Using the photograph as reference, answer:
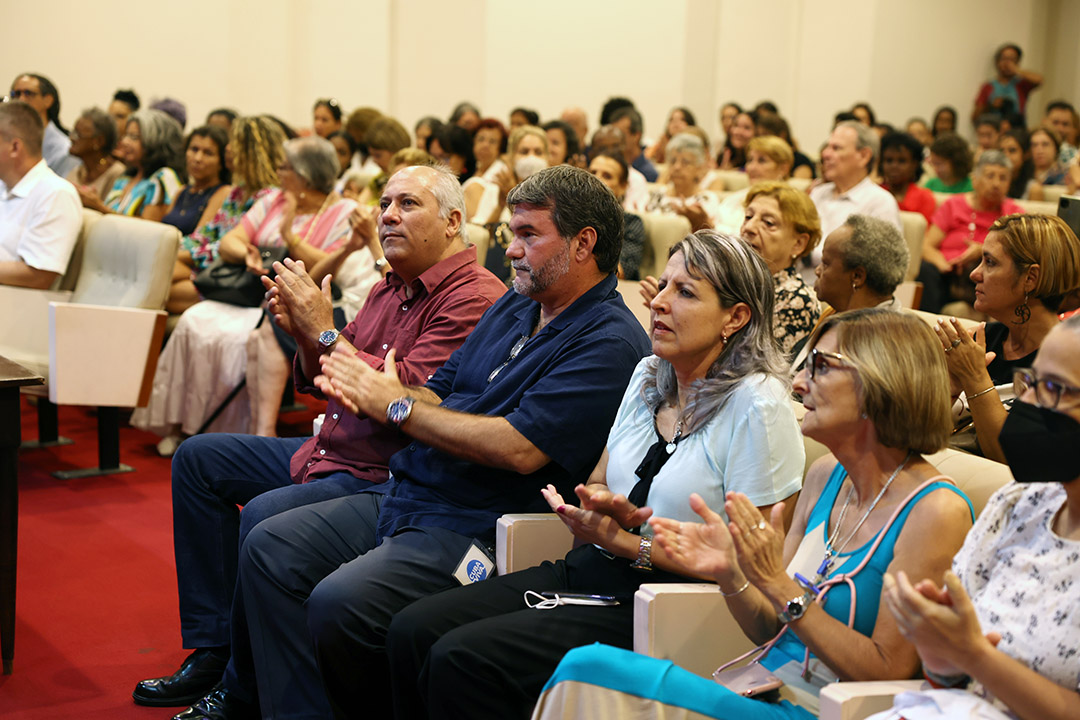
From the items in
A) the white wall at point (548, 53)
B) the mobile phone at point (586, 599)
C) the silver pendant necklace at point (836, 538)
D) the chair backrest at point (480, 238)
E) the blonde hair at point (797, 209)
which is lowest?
the mobile phone at point (586, 599)

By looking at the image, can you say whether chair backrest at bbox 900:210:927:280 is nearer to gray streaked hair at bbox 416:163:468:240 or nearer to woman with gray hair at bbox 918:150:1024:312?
woman with gray hair at bbox 918:150:1024:312

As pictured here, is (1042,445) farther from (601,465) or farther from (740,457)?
(601,465)

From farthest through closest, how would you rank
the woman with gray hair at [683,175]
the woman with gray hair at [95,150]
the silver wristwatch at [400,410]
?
the woman with gray hair at [95,150] < the woman with gray hair at [683,175] < the silver wristwatch at [400,410]

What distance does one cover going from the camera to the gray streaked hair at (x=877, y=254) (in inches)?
119

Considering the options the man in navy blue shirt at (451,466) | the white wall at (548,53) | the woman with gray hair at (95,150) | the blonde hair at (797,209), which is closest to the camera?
the man in navy blue shirt at (451,466)

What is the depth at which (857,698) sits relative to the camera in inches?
57.9

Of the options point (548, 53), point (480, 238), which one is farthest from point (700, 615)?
point (548, 53)

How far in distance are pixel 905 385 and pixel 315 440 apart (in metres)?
1.59

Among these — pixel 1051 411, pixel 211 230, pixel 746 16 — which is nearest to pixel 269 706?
pixel 1051 411

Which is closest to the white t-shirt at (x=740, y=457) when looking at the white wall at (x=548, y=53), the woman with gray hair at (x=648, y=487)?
the woman with gray hair at (x=648, y=487)

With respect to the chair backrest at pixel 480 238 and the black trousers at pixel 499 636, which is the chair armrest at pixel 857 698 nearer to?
the black trousers at pixel 499 636

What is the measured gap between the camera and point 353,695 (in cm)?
213

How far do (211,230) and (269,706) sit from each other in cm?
320

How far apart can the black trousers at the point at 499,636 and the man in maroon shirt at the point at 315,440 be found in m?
0.61
